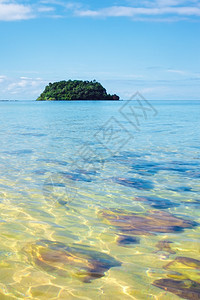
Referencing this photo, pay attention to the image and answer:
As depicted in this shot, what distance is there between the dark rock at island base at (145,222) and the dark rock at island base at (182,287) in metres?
1.52

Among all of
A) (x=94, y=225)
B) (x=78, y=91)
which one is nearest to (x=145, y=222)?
(x=94, y=225)

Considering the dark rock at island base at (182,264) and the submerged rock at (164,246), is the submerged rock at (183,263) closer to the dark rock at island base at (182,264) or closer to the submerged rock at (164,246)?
the dark rock at island base at (182,264)


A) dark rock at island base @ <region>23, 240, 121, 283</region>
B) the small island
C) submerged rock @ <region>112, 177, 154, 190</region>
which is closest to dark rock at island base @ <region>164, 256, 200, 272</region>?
dark rock at island base @ <region>23, 240, 121, 283</region>

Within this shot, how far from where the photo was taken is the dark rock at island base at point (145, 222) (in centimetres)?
537

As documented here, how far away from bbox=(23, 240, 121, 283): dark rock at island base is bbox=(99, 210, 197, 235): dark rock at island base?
1063 millimetres

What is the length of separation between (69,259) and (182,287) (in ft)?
5.21

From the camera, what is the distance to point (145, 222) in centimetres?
573

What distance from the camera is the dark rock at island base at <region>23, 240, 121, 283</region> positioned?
12.7 feet

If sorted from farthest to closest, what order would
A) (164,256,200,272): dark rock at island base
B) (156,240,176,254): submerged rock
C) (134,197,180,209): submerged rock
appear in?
(134,197,180,209): submerged rock
(156,240,176,254): submerged rock
(164,256,200,272): dark rock at island base

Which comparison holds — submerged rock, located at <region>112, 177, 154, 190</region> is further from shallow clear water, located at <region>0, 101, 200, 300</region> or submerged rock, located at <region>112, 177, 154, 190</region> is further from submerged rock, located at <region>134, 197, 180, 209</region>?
submerged rock, located at <region>134, 197, 180, 209</region>

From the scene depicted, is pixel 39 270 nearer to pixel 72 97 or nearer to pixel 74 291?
pixel 74 291

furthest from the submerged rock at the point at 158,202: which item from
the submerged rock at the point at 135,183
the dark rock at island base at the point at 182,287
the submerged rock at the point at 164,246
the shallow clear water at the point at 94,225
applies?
the dark rock at island base at the point at 182,287

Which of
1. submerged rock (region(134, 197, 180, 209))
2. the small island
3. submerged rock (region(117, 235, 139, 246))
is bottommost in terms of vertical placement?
submerged rock (region(117, 235, 139, 246))

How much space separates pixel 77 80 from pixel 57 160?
632ft
